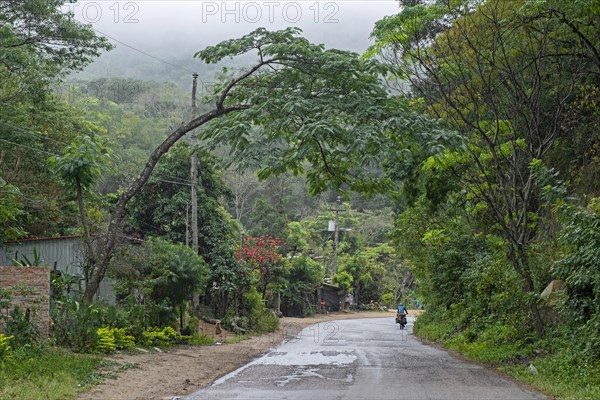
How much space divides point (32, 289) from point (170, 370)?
3.48 metres

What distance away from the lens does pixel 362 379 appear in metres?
12.9

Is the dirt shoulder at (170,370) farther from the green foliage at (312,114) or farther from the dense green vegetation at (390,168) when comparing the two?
the green foliage at (312,114)

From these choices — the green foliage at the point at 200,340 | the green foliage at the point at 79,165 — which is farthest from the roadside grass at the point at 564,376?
the green foliage at the point at 200,340

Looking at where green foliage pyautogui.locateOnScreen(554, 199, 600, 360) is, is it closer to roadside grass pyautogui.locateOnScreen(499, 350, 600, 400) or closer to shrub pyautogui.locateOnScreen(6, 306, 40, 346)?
roadside grass pyautogui.locateOnScreen(499, 350, 600, 400)

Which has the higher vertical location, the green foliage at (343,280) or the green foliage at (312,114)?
the green foliage at (312,114)

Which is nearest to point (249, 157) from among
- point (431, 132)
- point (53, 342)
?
point (431, 132)

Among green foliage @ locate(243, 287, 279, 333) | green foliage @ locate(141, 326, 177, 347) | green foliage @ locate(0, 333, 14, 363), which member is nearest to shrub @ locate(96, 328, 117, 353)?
green foliage @ locate(141, 326, 177, 347)

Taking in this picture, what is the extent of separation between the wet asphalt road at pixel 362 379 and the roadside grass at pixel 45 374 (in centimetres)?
210

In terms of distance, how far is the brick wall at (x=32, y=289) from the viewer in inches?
582

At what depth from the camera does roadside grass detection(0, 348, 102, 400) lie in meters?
10.1

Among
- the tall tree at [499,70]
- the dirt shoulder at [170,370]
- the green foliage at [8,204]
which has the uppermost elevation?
the tall tree at [499,70]

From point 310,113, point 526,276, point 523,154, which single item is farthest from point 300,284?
point 310,113

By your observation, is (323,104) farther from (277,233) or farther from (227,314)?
(277,233)

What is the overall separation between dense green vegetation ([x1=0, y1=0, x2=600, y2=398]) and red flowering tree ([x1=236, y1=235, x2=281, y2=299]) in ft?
9.79
